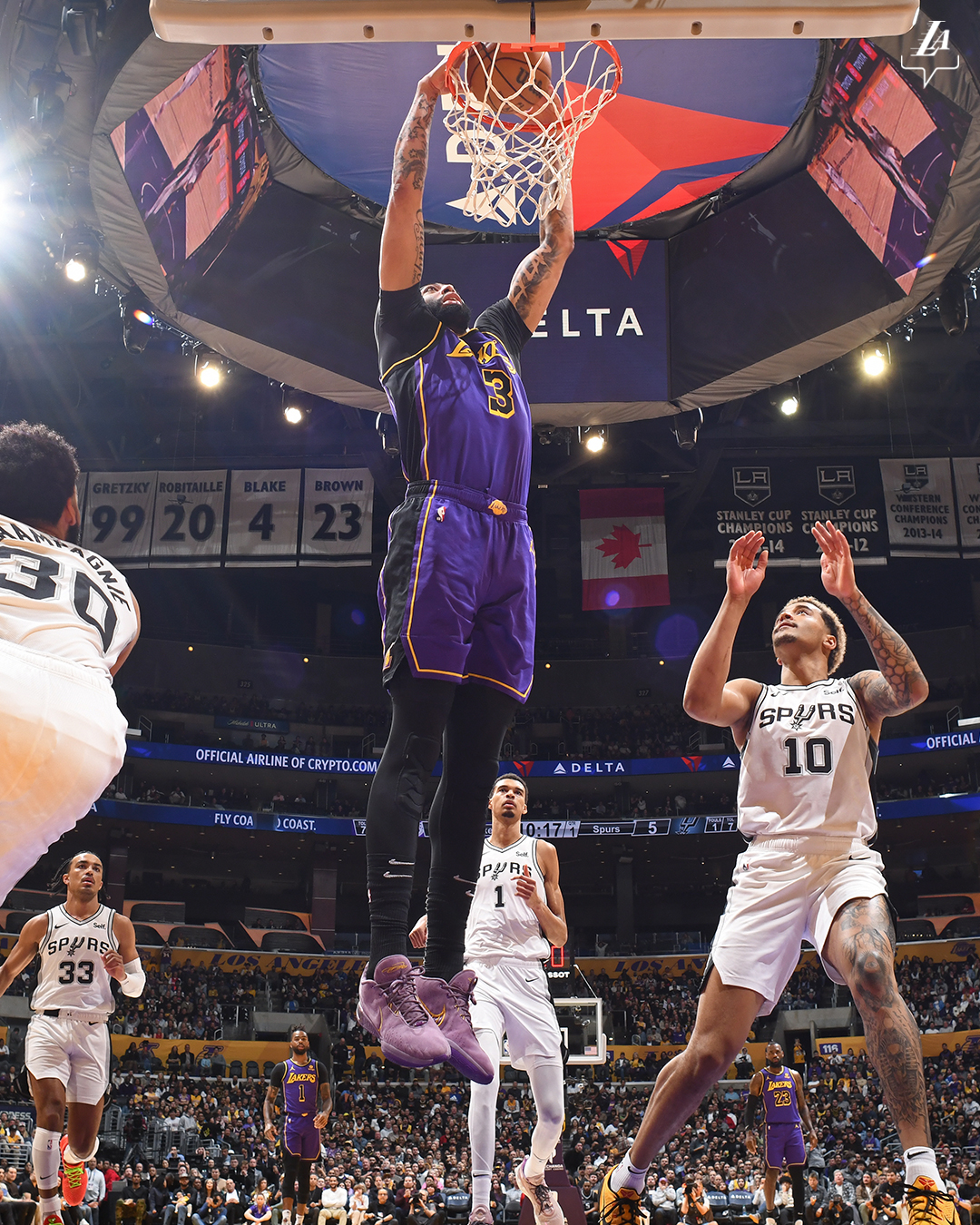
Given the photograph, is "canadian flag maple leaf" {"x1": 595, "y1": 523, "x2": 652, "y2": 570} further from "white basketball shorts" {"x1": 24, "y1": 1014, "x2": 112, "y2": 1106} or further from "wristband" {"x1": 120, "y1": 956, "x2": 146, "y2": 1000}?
"white basketball shorts" {"x1": 24, "y1": 1014, "x2": 112, "y2": 1106}

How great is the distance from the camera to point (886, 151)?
962 centimetres

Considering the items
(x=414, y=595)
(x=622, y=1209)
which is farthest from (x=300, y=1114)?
(x=414, y=595)

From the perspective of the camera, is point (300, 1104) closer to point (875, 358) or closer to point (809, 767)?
point (809, 767)

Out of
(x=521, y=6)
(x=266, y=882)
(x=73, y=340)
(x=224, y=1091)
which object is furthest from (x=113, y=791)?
(x=521, y=6)

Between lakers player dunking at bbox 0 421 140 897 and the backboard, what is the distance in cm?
177

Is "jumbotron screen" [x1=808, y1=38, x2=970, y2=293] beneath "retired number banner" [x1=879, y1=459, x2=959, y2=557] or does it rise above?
beneath

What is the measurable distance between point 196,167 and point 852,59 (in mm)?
5786

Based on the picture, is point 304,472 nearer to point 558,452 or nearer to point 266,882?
point 558,452

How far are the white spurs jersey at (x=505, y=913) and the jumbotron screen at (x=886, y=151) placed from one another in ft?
20.4

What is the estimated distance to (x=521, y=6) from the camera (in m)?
3.55

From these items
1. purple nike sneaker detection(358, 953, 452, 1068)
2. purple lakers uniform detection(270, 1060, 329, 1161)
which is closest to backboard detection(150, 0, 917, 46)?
purple nike sneaker detection(358, 953, 452, 1068)

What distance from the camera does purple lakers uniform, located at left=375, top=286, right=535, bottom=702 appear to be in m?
4.11

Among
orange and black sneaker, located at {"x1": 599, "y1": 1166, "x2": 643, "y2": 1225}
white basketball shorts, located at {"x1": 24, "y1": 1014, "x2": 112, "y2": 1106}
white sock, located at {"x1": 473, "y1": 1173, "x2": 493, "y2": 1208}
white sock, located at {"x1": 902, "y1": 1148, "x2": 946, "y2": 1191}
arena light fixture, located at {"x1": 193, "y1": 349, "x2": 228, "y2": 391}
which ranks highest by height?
arena light fixture, located at {"x1": 193, "y1": 349, "x2": 228, "y2": 391}

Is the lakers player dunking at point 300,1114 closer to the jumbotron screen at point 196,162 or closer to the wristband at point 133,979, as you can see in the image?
the wristband at point 133,979
